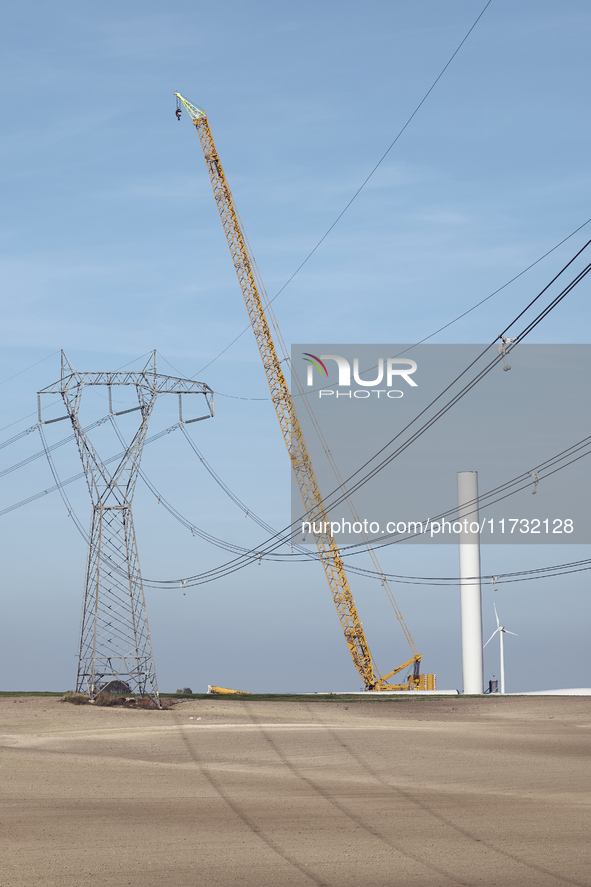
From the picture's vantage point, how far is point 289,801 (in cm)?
2598

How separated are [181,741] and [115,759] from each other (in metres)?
5.14

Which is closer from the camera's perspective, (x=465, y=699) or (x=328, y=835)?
(x=328, y=835)

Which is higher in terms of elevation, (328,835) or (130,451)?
(130,451)

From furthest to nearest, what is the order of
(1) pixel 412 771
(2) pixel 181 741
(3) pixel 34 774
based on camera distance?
(2) pixel 181 741
(1) pixel 412 771
(3) pixel 34 774

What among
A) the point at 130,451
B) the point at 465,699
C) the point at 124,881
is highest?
the point at 130,451

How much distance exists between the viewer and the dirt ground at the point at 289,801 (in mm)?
18922

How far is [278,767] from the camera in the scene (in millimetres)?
32750

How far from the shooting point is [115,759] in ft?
112

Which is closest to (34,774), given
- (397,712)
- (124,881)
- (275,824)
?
(275,824)

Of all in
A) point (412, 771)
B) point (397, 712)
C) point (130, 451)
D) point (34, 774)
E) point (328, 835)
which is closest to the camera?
point (328, 835)

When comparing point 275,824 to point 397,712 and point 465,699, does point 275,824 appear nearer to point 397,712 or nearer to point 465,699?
point 397,712

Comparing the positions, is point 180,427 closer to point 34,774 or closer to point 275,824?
point 34,774

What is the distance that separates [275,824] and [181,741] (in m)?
16.6

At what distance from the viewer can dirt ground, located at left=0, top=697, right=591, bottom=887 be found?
1892 centimetres
